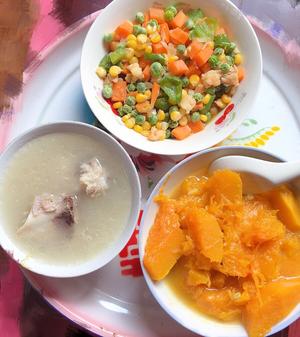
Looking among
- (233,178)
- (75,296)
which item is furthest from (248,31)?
(75,296)

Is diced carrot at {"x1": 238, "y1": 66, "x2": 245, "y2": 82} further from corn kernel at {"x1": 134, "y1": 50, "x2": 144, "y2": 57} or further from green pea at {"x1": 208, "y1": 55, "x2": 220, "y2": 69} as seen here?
corn kernel at {"x1": 134, "y1": 50, "x2": 144, "y2": 57}

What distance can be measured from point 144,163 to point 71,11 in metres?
0.58

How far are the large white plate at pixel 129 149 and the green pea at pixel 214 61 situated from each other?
0.59 feet

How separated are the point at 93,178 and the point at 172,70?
45 centimetres

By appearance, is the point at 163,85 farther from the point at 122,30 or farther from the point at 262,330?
the point at 262,330

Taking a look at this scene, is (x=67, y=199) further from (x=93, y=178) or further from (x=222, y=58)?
(x=222, y=58)

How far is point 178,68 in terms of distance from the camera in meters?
1.63

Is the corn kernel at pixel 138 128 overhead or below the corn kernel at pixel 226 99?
below

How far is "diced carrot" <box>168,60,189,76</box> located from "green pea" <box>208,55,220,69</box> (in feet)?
0.26

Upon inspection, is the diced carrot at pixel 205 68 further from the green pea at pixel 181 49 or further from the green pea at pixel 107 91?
the green pea at pixel 107 91

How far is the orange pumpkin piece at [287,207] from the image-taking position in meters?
1.53

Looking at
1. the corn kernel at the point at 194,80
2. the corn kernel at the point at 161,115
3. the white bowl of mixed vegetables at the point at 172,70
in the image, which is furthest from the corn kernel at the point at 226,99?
the corn kernel at the point at 161,115

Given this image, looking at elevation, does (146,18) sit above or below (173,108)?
above

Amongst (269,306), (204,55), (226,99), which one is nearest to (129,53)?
(204,55)
